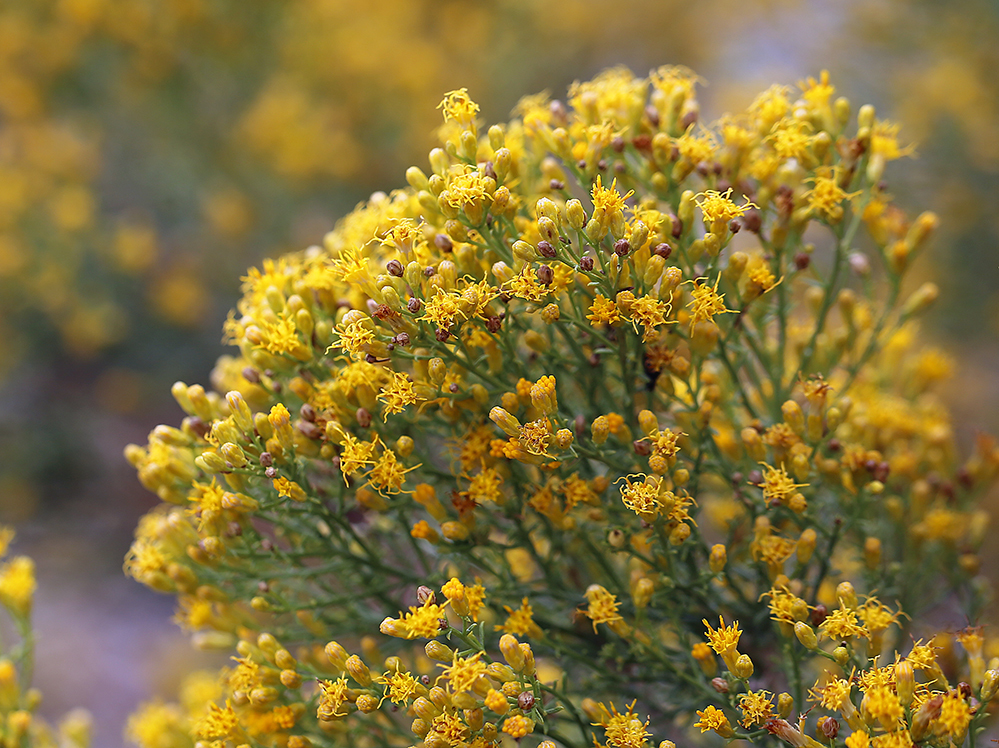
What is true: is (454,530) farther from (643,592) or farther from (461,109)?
(461,109)

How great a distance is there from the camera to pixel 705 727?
57.4 inches

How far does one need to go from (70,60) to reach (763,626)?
17.5 ft

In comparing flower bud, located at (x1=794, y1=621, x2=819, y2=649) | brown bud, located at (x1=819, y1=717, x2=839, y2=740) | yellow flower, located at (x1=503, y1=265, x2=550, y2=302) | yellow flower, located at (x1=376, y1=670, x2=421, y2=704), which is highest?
yellow flower, located at (x1=503, y1=265, x2=550, y2=302)

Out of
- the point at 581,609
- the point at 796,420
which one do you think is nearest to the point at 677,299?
the point at 796,420

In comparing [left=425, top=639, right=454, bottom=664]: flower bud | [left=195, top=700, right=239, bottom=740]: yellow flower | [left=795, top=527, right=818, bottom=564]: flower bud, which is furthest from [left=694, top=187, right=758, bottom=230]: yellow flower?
[left=195, top=700, right=239, bottom=740]: yellow flower

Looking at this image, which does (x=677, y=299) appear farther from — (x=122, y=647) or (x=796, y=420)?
(x=122, y=647)

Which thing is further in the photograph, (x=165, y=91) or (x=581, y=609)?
(x=165, y=91)

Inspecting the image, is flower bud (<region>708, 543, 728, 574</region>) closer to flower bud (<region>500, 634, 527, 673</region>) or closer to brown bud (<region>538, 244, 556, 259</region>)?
flower bud (<region>500, 634, 527, 673</region>)

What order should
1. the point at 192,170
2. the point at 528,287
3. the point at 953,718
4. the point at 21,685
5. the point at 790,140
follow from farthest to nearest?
the point at 192,170, the point at 21,685, the point at 790,140, the point at 528,287, the point at 953,718

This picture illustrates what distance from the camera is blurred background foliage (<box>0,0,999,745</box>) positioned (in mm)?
4688

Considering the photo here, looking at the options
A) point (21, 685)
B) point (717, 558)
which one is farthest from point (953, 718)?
point (21, 685)

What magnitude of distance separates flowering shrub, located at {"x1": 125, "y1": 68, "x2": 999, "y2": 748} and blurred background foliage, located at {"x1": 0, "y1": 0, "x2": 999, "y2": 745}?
304 cm

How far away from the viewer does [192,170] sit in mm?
5449

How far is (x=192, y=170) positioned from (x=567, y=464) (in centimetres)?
473
